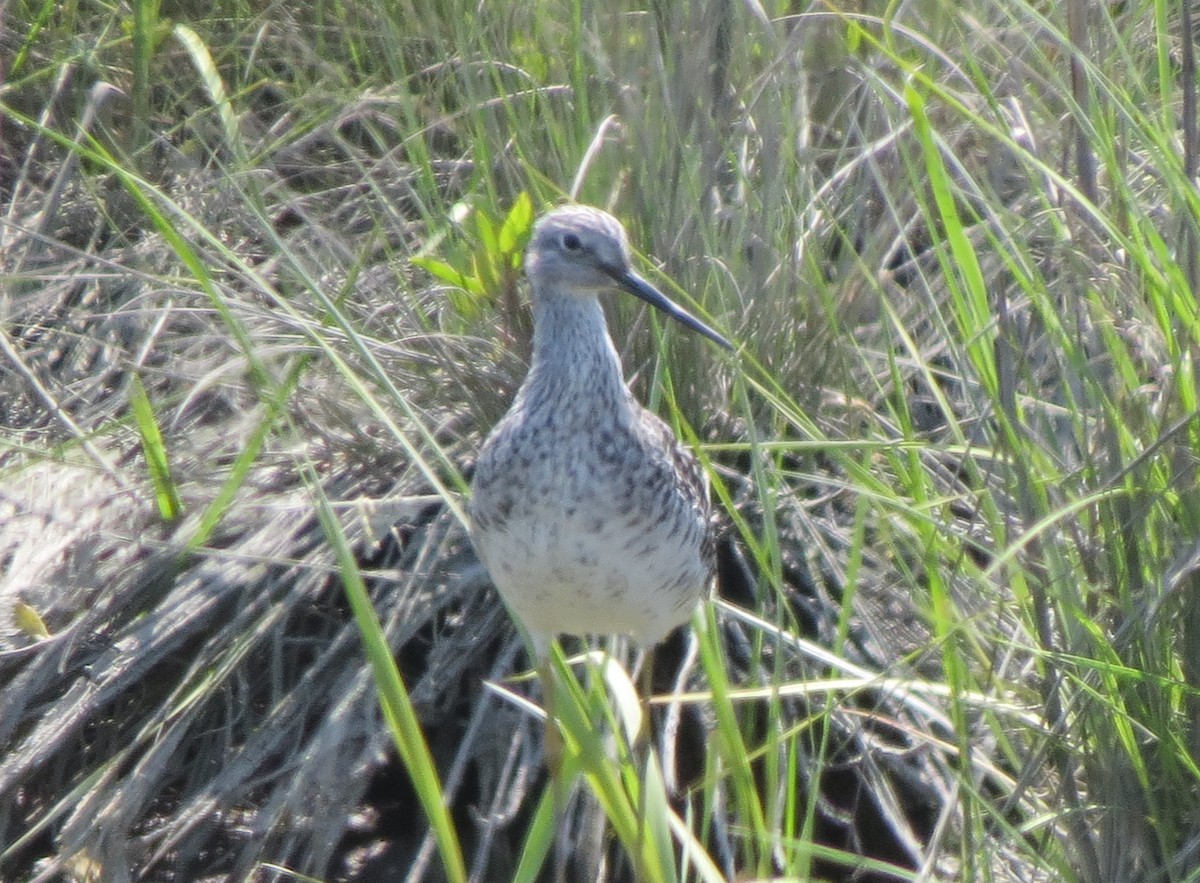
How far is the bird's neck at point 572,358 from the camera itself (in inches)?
127

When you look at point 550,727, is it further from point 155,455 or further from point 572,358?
point 155,455

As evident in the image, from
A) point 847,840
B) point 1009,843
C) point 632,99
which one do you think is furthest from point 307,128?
point 1009,843

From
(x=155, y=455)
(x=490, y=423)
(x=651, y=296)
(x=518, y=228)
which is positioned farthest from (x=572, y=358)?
(x=155, y=455)

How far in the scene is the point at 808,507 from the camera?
13.2 ft

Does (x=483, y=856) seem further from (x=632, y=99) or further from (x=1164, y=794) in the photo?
(x=632, y=99)

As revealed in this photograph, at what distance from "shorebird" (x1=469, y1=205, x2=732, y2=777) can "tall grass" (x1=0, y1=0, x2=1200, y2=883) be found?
19cm

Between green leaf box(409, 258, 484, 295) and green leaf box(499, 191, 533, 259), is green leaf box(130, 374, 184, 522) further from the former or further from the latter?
green leaf box(499, 191, 533, 259)

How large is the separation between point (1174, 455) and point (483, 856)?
1753mm

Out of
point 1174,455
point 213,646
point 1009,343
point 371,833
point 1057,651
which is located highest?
point 1009,343

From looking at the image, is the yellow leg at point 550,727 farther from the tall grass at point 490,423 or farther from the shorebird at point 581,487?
the tall grass at point 490,423

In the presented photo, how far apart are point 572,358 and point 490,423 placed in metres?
0.95

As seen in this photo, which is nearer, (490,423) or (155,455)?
(155,455)

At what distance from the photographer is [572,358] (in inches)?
128

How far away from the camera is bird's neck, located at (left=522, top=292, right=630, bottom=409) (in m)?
3.23
